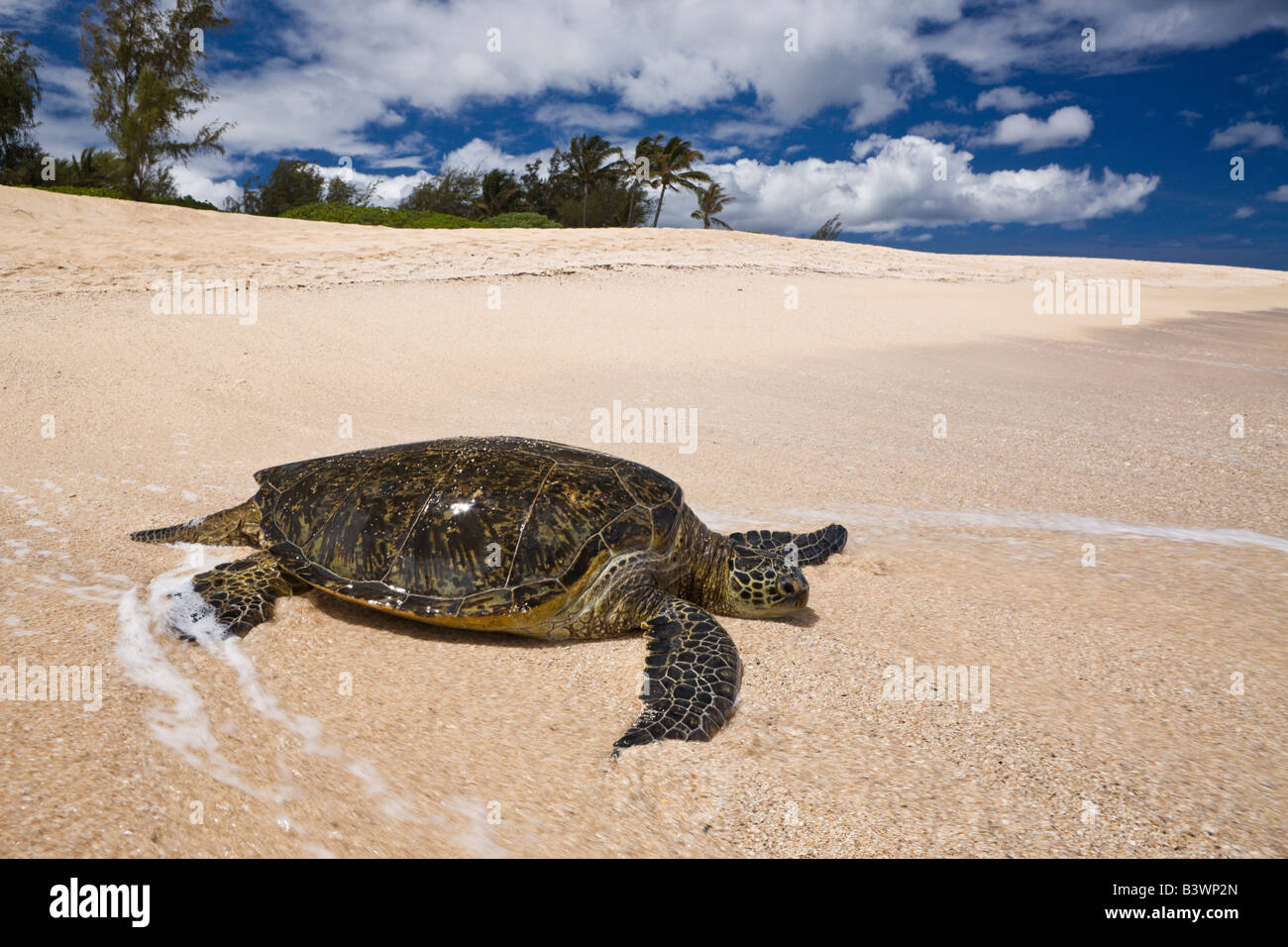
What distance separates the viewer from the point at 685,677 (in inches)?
101

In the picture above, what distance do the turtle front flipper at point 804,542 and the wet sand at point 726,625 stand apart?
20 cm

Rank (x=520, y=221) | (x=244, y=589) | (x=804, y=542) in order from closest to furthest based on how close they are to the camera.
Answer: (x=244, y=589) → (x=804, y=542) → (x=520, y=221)

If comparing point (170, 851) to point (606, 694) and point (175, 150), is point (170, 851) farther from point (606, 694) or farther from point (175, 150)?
point (175, 150)

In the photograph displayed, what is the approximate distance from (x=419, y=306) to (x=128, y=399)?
18.7 ft

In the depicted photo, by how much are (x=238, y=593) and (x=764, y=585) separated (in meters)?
2.35

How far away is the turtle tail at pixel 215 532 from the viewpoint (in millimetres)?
3639

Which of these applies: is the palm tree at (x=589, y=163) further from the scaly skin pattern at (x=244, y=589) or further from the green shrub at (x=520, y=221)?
the scaly skin pattern at (x=244, y=589)

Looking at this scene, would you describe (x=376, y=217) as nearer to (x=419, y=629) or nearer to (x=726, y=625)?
(x=419, y=629)

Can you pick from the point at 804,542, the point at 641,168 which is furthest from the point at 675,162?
the point at 804,542

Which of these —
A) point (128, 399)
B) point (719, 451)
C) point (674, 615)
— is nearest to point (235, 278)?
point (128, 399)

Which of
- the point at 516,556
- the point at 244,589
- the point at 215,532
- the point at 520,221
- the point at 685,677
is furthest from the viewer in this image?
the point at 520,221

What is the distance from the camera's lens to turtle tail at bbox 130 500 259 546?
364 centimetres

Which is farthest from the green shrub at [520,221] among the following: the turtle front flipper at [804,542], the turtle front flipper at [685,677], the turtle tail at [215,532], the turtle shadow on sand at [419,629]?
the turtle front flipper at [685,677]
